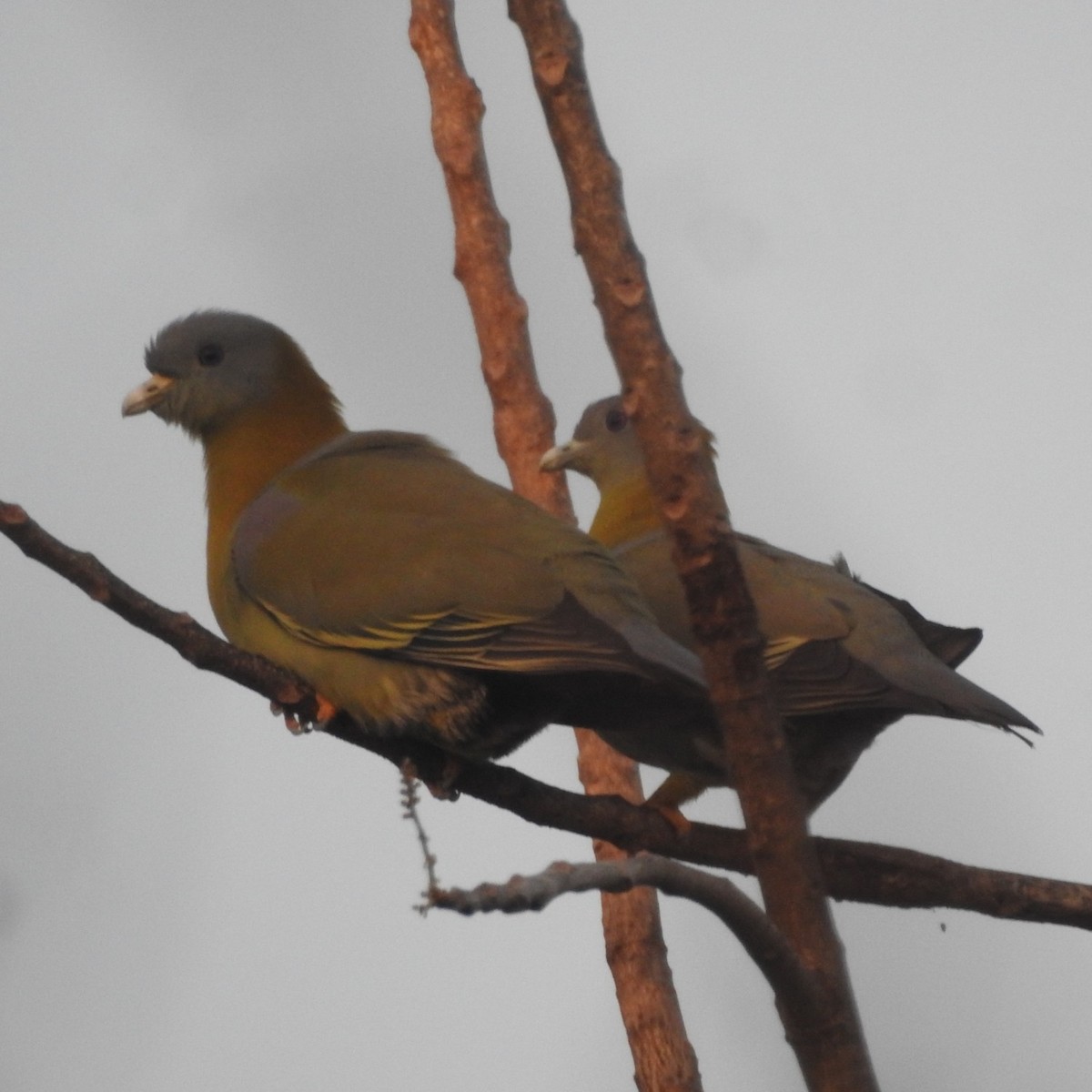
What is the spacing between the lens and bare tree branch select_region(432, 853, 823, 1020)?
213 centimetres

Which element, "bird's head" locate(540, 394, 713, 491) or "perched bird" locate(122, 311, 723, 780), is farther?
"bird's head" locate(540, 394, 713, 491)

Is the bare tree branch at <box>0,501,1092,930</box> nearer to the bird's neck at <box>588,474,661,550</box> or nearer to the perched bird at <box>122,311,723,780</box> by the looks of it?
the perched bird at <box>122,311,723,780</box>

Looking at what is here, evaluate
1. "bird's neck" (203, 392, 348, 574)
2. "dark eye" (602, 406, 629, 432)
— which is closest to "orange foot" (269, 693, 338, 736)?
"bird's neck" (203, 392, 348, 574)

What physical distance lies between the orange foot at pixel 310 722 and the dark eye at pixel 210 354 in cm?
145

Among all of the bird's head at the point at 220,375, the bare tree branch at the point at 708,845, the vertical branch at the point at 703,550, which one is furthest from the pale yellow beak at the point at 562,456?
the vertical branch at the point at 703,550

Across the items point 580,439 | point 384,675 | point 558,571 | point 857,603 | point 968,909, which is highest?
point 580,439

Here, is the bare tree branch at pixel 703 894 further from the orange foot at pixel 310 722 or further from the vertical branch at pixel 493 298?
the vertical branch at pixel 493 298

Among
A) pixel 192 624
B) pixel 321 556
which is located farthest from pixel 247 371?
pixel 192 624

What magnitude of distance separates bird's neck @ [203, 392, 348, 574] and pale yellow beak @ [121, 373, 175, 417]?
0.17 meters

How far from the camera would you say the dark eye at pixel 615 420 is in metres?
5.91

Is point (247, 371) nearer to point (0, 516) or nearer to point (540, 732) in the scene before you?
point (540, 732)

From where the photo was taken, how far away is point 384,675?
3.54 m

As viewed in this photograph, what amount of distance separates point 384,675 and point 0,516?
100 centimetres

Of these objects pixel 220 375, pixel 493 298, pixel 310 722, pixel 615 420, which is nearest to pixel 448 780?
pixel 310 722
